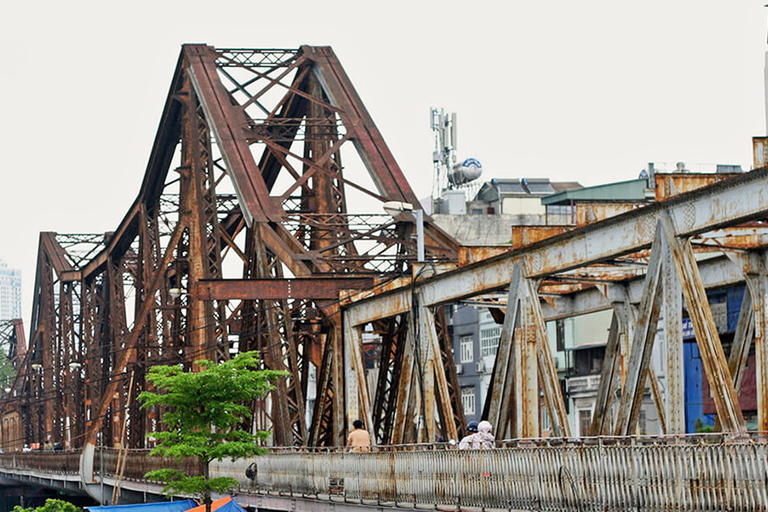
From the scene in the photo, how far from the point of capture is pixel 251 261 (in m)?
47.4

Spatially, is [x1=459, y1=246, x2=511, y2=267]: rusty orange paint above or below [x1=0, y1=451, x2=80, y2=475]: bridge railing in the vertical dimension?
above

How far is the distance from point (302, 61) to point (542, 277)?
23.1 meters

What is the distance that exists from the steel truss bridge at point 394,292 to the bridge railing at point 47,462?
14.2ft

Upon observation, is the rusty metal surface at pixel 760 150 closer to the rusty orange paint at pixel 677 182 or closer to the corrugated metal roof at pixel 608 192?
the rusty orange paint at pixel 677 182

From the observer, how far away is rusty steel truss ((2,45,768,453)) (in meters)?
24.3

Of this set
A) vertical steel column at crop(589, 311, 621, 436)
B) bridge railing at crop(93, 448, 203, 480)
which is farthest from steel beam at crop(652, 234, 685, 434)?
bridge railing at crop(93, 448, 203, 480)

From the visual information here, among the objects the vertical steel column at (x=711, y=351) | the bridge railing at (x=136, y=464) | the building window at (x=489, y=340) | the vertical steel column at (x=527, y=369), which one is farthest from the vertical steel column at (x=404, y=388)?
the building window at (x=489, y=340)

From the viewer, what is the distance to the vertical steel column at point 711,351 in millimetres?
22219

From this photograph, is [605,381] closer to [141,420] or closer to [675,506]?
[675,506]

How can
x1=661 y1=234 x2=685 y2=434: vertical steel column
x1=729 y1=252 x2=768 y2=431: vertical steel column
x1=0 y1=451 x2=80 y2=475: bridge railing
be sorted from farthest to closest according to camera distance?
1. x1=0 y1=451 x2=80 y2=475: bridge railing
2. x1=729 y1=252 x2=768 y2=431: vertical steel column
3. x1=661 y1=234 x2=685 y2=434: vertical steel column

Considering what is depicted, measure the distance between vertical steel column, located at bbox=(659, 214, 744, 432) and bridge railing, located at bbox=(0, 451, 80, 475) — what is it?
53.2m

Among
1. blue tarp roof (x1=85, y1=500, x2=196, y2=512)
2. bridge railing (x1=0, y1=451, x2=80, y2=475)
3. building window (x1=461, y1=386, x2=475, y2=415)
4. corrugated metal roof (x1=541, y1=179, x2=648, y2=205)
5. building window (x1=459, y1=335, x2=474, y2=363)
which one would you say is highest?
corrugated metal roof (x1=541, y1=179, x2=648, y2=205)

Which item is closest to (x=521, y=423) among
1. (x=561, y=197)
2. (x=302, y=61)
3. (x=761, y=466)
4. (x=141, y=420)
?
(x=761, y=466)

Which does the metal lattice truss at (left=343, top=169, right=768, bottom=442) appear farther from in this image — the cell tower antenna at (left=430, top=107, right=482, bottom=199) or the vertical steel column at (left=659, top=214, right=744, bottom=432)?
the cell tower antenna at (left=430, top=107, right=482, bottom=199)
